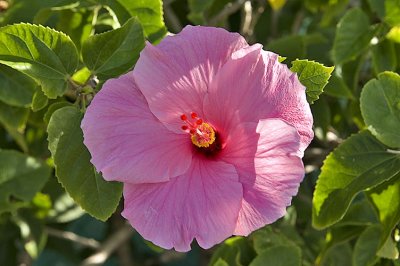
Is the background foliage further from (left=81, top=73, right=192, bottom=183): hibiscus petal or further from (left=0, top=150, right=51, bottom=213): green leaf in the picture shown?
(left=81, top=73, right=192, bottom=183): hibiscus petal

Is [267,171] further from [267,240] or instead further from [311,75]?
[267,240]

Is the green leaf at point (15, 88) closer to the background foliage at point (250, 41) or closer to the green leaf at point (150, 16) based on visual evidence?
the background foliage at point (250, 41)

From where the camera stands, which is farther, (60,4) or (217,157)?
(60,4)

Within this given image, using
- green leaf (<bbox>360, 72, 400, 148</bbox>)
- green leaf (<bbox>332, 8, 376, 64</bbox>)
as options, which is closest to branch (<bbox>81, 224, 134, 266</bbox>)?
green leaf (<bbox>332, 8, 376, 64</bbox>)

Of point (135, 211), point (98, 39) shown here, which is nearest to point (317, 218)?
point (135, 211)

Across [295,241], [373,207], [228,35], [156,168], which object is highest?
[228,35]

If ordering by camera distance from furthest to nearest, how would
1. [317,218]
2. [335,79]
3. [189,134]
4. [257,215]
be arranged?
[335,79]
[317,218]
[189,134]
[257,215]

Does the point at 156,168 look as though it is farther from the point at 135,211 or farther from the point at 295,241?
the point at 295,241
